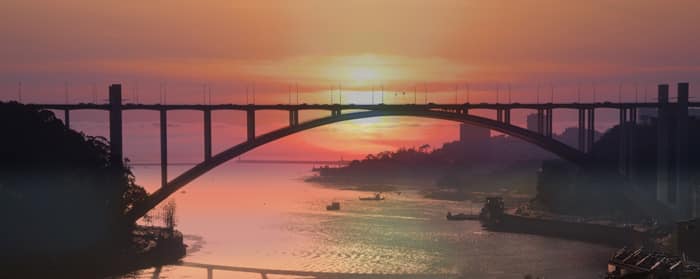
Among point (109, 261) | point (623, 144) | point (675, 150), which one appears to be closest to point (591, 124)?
point (623, 144)

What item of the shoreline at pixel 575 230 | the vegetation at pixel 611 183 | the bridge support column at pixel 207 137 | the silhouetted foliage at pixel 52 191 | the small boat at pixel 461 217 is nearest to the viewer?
the silhouetted foliage at pixel 52 191

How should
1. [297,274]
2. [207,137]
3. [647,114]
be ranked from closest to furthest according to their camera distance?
[297,274], [207,137], [647,114]

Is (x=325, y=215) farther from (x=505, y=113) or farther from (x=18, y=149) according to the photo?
(x=18, y=149)

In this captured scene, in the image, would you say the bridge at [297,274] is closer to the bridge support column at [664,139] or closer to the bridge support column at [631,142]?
the bridge support column at [631,142]

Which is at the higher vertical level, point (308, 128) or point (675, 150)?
point (308, 128)

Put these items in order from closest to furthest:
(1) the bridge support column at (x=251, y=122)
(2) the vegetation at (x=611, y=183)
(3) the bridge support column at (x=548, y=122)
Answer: (1) the bridge support column at (x=251, y=122) → (3) the bridge support column at (x=548, y=122) → (2) the vegetation at (x=611, y=183)

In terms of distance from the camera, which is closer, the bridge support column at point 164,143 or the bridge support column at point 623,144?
the bridge support column at point 164,143

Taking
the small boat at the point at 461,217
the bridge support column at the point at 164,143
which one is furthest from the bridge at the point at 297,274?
the small boat at the point at 461,217

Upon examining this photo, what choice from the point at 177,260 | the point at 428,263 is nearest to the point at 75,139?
the point at 177,260

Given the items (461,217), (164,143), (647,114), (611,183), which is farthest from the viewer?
(647,114)

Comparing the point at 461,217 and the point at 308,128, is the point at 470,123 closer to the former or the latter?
the point at 308,128
